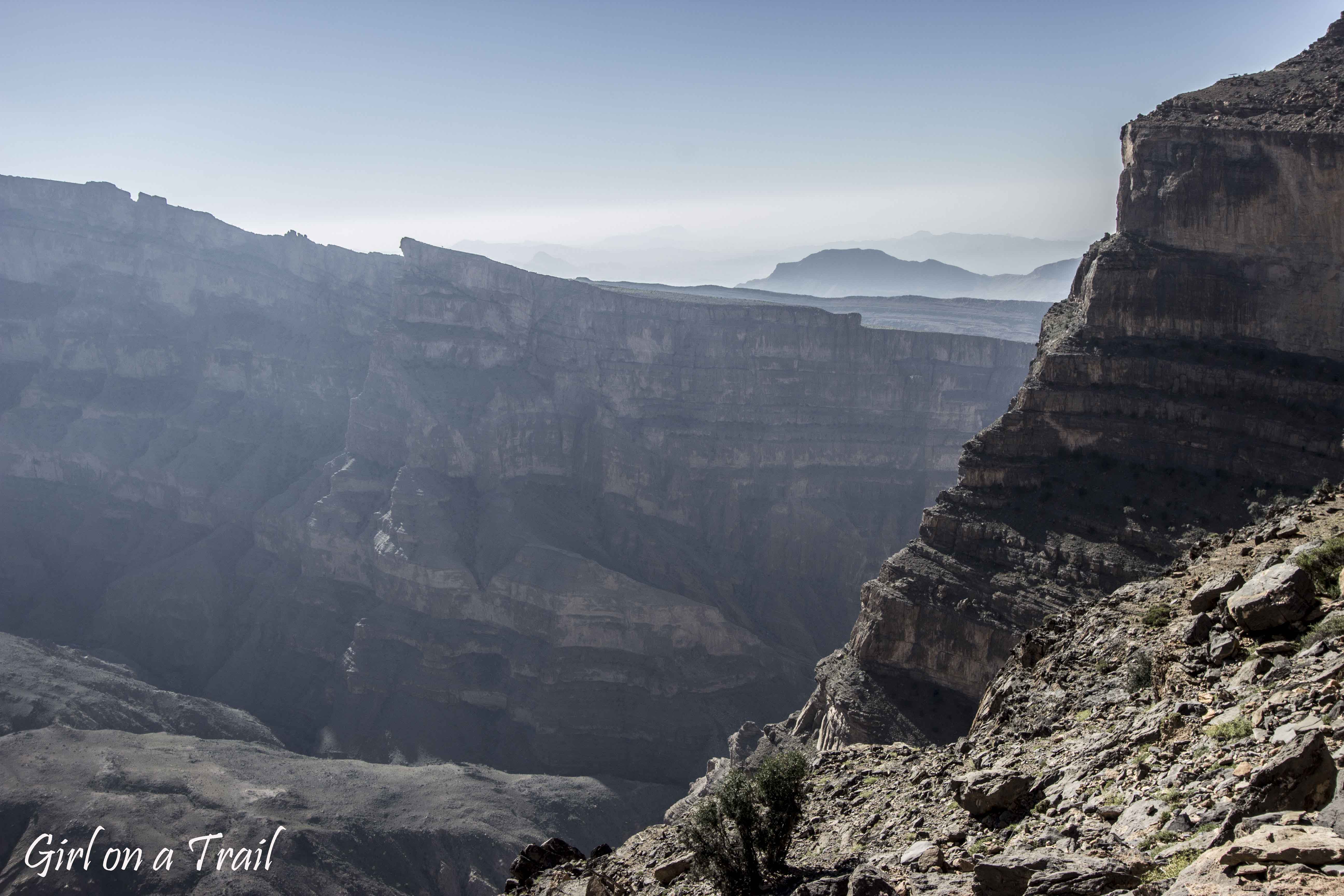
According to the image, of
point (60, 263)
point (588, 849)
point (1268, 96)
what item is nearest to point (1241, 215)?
point (1268, 96)

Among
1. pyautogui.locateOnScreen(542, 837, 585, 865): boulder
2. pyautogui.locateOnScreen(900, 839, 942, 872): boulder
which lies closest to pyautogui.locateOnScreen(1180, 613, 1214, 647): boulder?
pyautogui.locateOnScreen(900, 839, 942, 872): boulder

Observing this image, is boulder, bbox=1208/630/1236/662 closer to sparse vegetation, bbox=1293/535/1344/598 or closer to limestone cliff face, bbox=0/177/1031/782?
sparse vegetation, bbox=1293/535/1344/598

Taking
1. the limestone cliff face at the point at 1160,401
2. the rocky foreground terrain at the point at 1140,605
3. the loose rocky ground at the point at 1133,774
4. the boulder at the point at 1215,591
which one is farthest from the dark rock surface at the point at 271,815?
the boulder at the point at 1215,591

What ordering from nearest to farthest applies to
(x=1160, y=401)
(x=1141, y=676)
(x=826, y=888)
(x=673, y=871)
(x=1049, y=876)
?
(x=1049, y=876) < (x=826, y=888) < (x=1141, y=676) < (x=673, y=871) < (x=1160, y=401)

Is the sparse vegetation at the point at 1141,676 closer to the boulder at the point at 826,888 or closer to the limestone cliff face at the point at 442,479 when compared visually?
the boulder at the point at 826,888

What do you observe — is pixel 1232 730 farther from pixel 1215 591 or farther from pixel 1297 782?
pixel 1215 591

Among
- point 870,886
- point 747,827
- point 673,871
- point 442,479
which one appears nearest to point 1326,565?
point 870,886
